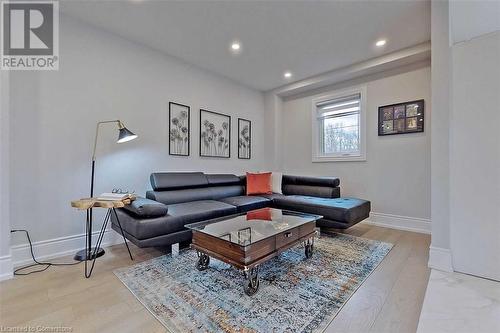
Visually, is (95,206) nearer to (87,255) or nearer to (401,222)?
(87,255)

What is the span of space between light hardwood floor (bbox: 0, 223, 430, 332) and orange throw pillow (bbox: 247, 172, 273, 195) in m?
2.08

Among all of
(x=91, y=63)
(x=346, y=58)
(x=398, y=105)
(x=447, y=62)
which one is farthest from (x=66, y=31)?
(x=398, y=105)

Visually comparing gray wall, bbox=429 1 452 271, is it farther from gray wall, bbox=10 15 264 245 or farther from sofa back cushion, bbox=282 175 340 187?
gray wall, bbox=10 15 264 245

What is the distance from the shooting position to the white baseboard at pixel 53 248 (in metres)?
2.12

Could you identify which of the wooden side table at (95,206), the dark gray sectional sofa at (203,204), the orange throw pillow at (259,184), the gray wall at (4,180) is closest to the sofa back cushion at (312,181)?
the dark gray sectional sofa at (203,204)

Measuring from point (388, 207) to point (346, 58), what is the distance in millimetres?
2384

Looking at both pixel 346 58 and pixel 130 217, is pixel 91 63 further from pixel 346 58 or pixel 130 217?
pixel 346 58

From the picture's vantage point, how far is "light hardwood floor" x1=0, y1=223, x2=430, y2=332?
1.33m

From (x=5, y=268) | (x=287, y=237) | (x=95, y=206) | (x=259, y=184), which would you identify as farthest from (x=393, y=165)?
(x=5, y=268)

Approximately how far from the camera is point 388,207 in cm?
350

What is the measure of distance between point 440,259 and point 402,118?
2121mm

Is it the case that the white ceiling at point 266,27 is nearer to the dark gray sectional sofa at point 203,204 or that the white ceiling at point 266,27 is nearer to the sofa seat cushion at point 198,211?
the dark gray sectional sofa at point 203,204

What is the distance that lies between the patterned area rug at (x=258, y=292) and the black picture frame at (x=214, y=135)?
6.34 ft

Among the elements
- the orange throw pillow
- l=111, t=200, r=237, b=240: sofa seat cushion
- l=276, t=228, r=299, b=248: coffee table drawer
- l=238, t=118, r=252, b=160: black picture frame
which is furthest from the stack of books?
l=238, t=118, r=252, b=160: black picture frame
